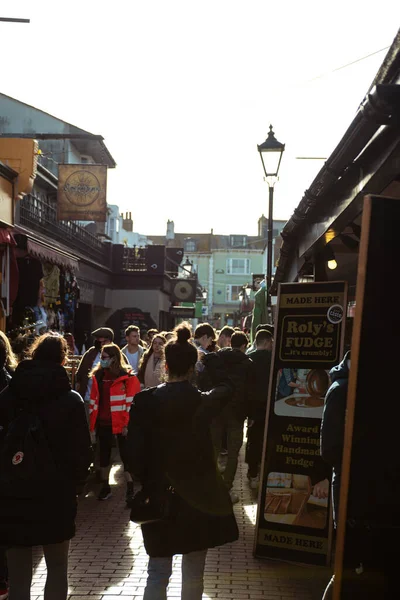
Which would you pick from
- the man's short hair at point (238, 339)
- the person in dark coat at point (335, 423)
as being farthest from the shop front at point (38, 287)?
the person in dark coat at point (335, 423)

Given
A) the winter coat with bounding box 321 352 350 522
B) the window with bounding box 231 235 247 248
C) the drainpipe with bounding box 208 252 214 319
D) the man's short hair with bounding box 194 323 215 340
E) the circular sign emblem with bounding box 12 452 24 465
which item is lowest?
the drainpipe with bounding box 208 252 214 319

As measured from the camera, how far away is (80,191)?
17.7m

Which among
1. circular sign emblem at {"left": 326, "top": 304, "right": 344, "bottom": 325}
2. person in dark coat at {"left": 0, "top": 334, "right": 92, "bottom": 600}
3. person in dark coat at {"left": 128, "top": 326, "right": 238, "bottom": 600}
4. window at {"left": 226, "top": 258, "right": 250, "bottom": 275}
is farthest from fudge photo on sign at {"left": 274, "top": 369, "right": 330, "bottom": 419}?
window at {"left": 226, "top": 258, "right": 250, "bottom": 275}

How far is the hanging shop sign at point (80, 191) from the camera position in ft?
57.4

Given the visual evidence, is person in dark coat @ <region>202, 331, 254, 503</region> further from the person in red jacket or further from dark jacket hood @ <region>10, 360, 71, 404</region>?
dark jacket hood @ <region>10, 360, 71, 404</region>

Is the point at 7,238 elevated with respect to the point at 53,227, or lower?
lower

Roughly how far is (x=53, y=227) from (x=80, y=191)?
2.60 m

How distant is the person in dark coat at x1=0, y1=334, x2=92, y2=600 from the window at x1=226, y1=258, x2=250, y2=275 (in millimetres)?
72008

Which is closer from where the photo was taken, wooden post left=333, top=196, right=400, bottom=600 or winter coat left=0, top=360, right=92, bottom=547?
wooden post left=333, top=196, right=400, bottom=600

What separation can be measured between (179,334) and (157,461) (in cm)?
109

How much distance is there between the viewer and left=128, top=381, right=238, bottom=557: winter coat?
4141mm

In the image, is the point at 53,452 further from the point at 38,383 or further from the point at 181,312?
Result: the point at 181,312

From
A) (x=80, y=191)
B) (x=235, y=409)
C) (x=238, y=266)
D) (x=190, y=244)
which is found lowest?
(x=238, y=266)

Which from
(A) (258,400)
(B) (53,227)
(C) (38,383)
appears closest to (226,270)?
(B) (53,227)
